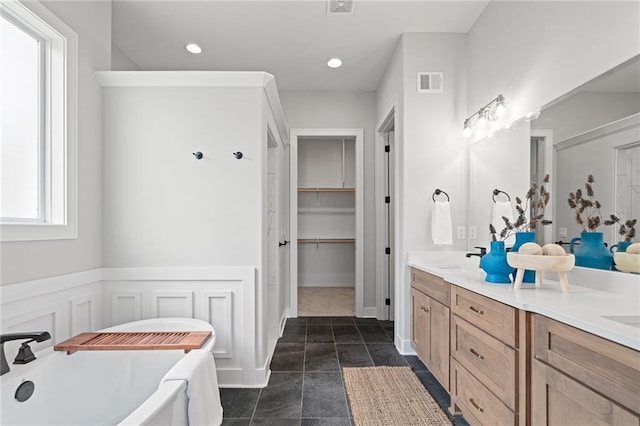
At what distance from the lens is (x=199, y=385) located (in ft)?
4.54

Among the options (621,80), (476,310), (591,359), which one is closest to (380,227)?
(476,310)

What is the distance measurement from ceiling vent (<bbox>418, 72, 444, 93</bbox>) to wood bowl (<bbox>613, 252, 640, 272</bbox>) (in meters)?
1.95

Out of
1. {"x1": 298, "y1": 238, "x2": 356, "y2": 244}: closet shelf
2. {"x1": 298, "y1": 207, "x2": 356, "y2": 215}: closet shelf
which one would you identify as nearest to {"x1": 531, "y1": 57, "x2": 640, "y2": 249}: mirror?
{"x1": 298, "y1": 238, "x2": 356, "y2": 244}: closet shelf

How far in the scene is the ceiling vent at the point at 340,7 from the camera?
2.46m

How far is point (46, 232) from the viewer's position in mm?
1780

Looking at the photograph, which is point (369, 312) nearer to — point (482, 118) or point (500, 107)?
point (482, 118)

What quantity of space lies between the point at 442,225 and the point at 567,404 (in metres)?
1.75

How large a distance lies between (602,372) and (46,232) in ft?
8.41

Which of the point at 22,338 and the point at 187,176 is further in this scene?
the point at 187,176

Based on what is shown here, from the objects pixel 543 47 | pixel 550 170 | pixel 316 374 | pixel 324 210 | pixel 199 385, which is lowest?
pixel 316 374

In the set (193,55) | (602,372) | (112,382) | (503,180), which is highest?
(193,55)

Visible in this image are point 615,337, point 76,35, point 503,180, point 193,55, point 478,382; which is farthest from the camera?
point 193,55

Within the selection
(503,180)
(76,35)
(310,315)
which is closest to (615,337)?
(503,180)

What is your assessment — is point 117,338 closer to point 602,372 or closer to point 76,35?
point 76,35
